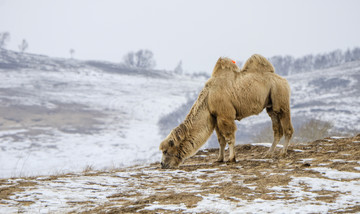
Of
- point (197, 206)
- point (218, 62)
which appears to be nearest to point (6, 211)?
point (197, 206)

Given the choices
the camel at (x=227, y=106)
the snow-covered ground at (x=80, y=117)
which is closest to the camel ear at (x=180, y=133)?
the camel at (x=227, y=106)

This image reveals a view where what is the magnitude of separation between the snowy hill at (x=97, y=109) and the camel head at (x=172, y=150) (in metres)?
25.0

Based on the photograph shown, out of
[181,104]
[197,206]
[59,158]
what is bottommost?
[59,158]

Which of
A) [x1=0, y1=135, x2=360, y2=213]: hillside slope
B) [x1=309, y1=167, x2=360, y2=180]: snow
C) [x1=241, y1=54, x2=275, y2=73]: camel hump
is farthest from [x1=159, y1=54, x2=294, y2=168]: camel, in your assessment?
[x1=309, y1=167, x2=360, y2=180]: snow

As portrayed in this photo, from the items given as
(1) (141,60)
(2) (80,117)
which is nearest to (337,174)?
(2) (80,117)

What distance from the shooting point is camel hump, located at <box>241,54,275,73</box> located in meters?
10.9

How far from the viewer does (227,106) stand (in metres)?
9.86

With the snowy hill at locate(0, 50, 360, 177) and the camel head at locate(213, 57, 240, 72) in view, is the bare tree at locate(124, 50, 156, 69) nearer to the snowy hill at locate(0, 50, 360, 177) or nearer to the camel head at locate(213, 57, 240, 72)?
the snowy hill at locate(0, 50, 360, 177)

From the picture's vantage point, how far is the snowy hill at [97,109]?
53844 millimetres

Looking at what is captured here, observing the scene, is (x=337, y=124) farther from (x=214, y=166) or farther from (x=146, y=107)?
(x=214, y=166)

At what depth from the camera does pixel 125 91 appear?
100 metres

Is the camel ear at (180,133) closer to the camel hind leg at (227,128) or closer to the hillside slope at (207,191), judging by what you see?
the hillside slope at (207,191)

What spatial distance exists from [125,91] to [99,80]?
12.6 metres

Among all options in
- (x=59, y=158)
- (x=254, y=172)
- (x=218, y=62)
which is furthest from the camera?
(x=59, y=158)
